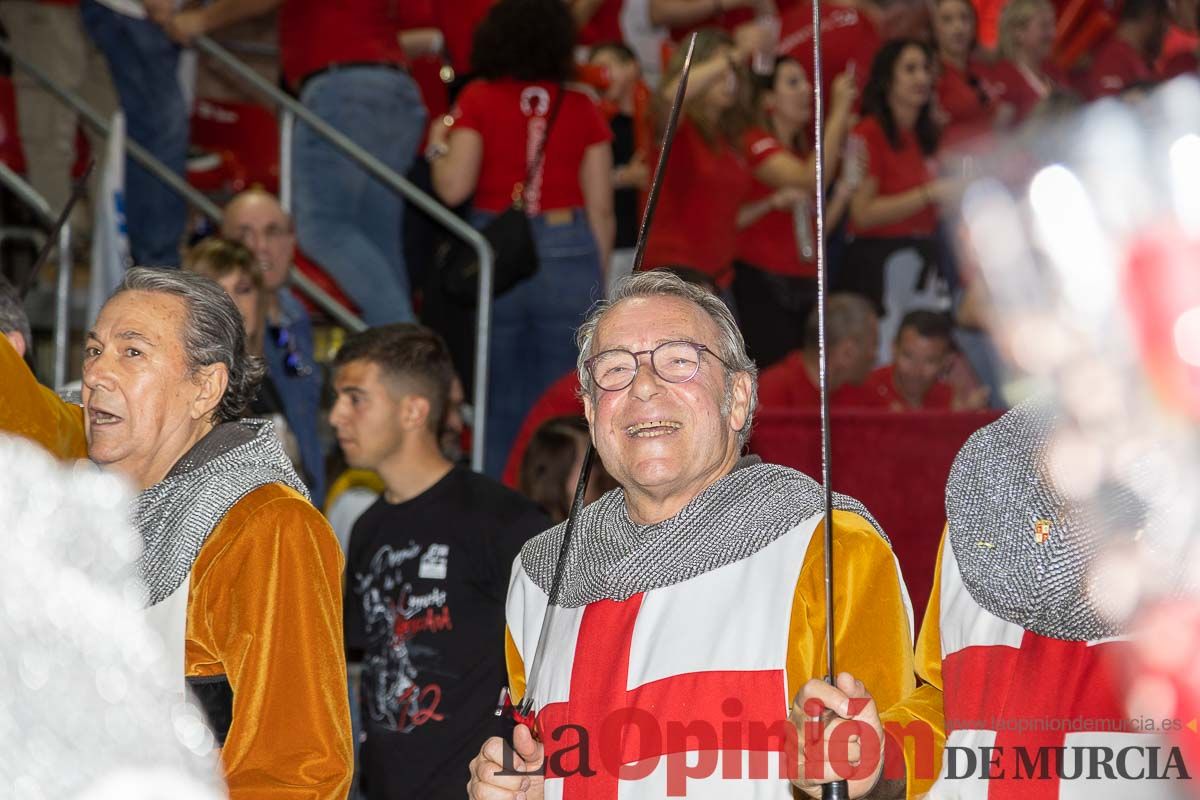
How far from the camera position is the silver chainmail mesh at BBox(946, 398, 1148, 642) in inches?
82.8

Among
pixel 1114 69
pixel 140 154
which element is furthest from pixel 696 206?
pixel 1114 69

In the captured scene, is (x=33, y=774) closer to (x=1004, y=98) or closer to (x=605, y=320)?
(x=605, y=320)

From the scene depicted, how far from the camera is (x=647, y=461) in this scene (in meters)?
2.41

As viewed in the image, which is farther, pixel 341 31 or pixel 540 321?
pixel 341 31

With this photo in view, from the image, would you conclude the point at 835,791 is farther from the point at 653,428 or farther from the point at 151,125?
the point at 151,125

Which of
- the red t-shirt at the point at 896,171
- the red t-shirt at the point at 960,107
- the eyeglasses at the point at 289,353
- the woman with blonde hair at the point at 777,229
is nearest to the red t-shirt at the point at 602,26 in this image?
the woman with blonde hair at the point at 777,229

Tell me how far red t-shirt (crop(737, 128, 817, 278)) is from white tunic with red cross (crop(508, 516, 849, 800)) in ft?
11.5

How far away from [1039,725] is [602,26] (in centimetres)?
478

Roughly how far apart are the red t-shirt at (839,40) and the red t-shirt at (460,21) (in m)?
1.24

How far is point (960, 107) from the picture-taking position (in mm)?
6430

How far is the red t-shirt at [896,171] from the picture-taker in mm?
6133

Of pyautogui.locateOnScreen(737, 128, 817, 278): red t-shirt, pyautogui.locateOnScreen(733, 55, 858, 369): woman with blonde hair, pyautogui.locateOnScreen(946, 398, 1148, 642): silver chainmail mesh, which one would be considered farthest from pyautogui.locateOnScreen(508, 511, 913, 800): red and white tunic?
pyautogui.locateOnScreen(737, 128, 817, 278): red t-shirt

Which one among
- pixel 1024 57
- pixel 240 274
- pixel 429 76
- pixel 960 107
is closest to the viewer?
pixel 240 274

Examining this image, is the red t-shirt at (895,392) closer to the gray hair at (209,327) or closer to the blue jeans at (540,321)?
the blue jeans at (540,321)
